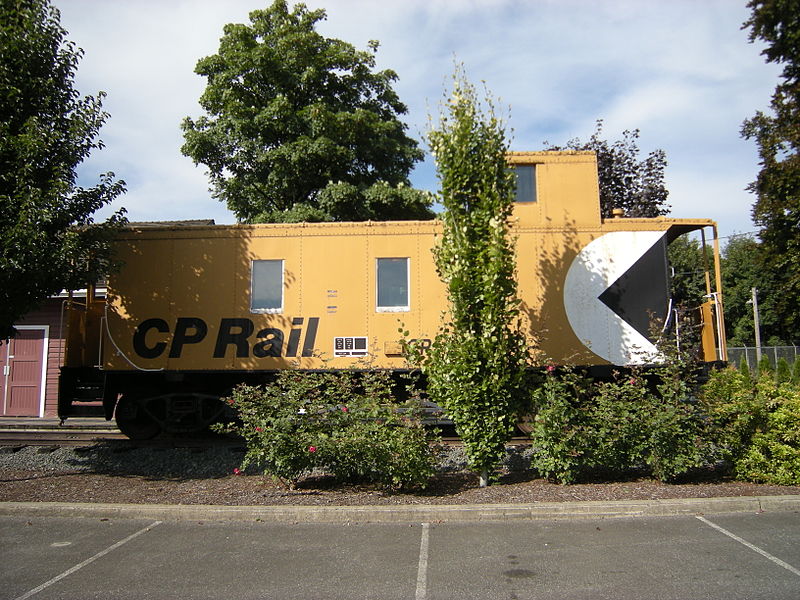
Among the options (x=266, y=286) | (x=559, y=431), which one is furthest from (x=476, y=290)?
(x=266, y=286)

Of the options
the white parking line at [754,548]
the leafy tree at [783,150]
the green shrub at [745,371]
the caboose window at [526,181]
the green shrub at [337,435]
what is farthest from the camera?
the leafy tree at [783,150]

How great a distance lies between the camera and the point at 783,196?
73.4 ft

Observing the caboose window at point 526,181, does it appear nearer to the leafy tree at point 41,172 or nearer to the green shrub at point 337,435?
the green shrub at point 337,435

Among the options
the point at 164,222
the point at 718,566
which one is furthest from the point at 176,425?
the point at 164,222

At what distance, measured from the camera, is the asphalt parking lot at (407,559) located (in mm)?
4477

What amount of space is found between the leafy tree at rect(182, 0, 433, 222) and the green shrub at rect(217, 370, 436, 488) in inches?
369

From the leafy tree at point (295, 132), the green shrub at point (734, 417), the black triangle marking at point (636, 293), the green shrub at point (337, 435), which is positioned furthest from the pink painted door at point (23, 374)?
the green shrub at point (734, 417)

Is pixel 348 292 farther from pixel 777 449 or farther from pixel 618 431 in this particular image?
pixel 777 449

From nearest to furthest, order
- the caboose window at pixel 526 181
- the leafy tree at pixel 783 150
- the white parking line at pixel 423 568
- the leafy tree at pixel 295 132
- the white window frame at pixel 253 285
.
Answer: the white parking line at pixel 423 568
the caboose window at pixel 526 181
the white window frame at pixel 253 285
the leafy tree at pixel 295 132
the leafy tree at pixel 783 150

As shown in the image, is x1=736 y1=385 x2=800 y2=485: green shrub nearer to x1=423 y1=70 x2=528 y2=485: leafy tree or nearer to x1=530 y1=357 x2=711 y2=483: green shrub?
x1=530 y1=357 x2=711 y2=483: green shrub

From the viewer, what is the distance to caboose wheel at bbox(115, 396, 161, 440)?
10.4m

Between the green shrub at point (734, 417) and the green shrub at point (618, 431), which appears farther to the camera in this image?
the green shrub at point (734, 417)

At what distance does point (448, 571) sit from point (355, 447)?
2.28 meters

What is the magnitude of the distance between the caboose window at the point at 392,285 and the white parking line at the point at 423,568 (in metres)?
4.29
